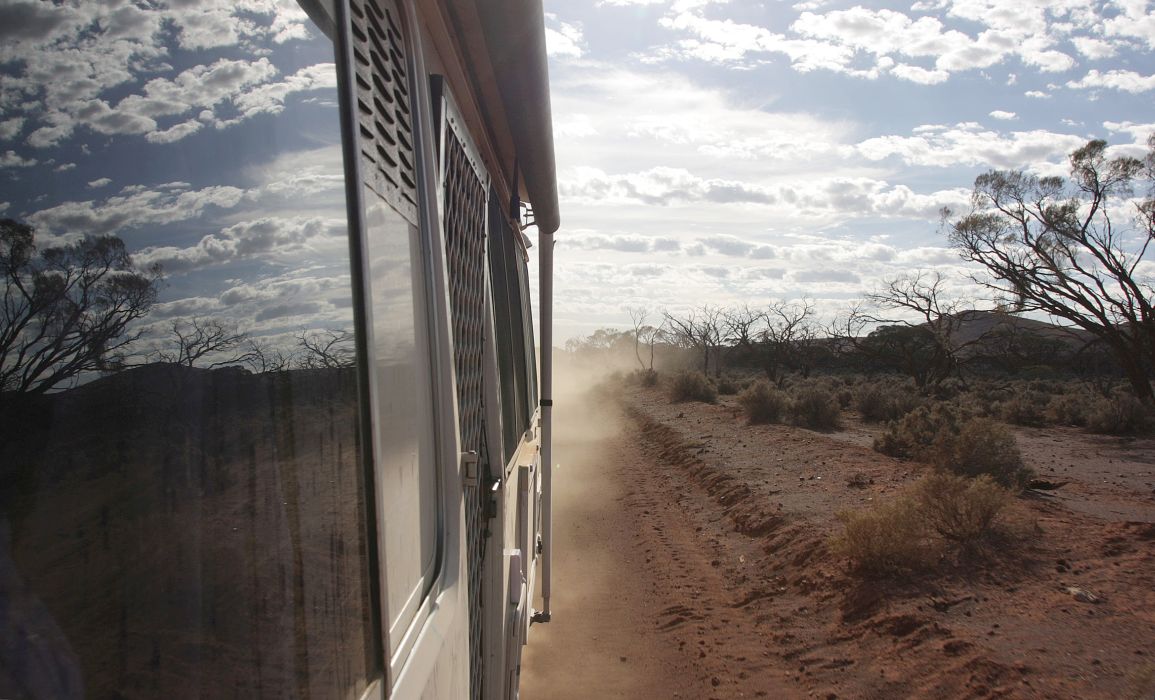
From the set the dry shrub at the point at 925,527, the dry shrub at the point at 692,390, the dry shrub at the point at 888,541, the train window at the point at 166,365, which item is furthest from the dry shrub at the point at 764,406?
the train window at the point at 166,365

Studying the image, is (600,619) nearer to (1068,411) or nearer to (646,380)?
(1068,411)

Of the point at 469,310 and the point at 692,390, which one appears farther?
the point at 692,390

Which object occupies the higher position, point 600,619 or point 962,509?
point 962,509

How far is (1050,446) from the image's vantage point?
645 inches

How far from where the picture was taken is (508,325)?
13.4 ft

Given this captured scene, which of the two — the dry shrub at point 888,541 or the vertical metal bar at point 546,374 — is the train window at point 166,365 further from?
the dry shrub at point 888,541

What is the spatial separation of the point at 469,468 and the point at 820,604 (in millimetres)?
5691

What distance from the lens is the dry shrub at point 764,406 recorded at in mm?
20078

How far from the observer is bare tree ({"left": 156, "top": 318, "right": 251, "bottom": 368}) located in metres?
0.82

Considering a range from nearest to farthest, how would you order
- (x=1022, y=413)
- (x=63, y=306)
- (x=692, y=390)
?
(x=63, y=306), (x=1022, y=413), (x=692, y=390)

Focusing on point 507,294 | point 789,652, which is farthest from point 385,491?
point 789,652

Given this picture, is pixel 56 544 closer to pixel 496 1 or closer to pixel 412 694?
pixel 412 694

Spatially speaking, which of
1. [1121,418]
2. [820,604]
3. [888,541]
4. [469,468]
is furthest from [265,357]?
[1121,418]

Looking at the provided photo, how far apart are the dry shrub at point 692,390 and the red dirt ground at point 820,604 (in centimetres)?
1621
